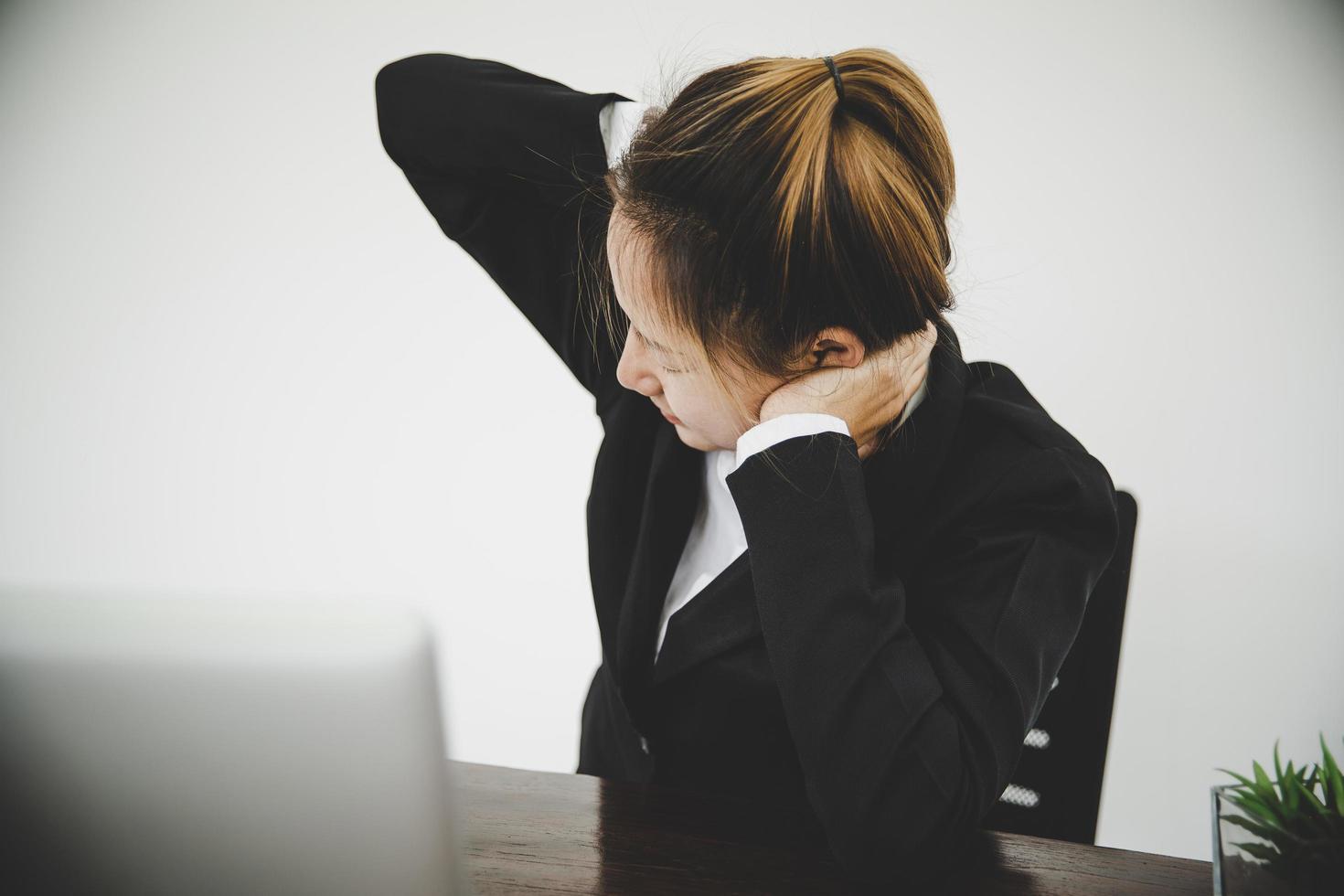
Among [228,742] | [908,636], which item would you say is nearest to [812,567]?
[908,636]

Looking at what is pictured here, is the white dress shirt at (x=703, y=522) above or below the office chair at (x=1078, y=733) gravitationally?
above

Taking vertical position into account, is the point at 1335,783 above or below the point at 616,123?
below

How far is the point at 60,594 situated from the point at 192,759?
8cm

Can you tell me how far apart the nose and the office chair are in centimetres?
47

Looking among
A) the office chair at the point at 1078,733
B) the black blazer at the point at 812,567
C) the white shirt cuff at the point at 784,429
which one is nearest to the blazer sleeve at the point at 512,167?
the black blazer at the point at 812,567

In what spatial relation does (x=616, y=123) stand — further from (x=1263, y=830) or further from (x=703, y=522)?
(x=1263, y=830)

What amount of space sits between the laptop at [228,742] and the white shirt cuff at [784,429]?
45 cm

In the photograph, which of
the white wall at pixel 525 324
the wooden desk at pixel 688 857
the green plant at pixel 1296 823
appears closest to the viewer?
the green plant at pixel 1296 823

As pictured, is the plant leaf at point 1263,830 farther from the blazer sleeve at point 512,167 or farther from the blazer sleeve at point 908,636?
the blazer sleeve at point 512,167

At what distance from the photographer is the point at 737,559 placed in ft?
2.67

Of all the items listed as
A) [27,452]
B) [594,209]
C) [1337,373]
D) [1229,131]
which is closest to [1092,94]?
[1229,131]

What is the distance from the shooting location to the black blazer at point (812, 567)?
636mm

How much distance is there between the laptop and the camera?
29 cm

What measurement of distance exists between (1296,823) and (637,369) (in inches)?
22.3
